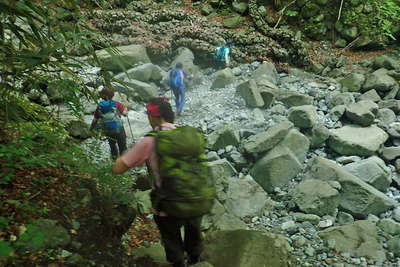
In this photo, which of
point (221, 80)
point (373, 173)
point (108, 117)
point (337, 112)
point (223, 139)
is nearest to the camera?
point (108, 117)

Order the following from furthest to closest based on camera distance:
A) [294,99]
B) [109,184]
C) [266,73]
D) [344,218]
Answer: [266,73] → [294,99] → [344,218] → [109,184]

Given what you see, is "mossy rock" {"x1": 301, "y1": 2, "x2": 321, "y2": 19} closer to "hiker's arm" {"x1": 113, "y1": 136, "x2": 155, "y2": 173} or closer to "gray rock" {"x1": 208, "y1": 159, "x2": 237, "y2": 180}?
"gray rock" {"x1": 208, "y1": 159, "x2": 237, "y2": 180}

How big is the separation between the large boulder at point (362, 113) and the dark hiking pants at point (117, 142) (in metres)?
6.21

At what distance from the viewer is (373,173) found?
7211mm

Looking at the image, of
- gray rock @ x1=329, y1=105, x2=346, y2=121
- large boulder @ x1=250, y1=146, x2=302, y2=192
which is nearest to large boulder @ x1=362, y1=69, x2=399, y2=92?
gray rock @ x1=329, y1=105, x2=346, y2=121

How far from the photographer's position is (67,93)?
3076mm

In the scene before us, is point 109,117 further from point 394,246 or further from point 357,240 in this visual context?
point 394,246

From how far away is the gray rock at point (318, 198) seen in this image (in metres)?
6.23

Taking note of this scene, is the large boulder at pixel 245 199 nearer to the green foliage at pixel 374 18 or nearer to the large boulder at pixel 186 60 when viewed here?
the large boulder at pixel 186 60

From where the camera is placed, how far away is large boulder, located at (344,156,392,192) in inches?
283

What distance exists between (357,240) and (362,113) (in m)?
4.61

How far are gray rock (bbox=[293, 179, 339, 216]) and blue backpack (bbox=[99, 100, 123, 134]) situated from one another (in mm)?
3432

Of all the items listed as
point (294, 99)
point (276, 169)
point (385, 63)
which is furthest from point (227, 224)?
point (385, 63)

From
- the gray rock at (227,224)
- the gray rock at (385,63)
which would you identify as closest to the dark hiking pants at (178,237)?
the gray rock at (227,224)
